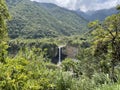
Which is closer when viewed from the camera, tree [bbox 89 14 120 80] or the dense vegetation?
the dense vegetation

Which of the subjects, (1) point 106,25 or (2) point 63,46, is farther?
(2) point 63,46

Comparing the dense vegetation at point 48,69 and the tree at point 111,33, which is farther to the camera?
the tree at point 111,33

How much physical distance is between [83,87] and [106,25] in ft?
27.7

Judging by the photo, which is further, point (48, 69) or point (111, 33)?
point (111, 33)

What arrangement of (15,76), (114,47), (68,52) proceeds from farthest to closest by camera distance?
(68,52)
(114,47)
(15,76)

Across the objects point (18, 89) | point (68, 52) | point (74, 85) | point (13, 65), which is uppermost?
point (13, 65)

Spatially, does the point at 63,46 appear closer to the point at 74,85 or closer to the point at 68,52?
the point at 68,52

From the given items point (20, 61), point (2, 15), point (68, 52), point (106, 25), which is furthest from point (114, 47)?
point (68, 52)

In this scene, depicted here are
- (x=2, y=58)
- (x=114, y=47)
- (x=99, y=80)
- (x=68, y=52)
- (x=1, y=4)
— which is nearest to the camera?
(x=2, y=58)

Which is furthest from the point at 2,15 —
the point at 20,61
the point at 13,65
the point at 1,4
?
the point at 13,65

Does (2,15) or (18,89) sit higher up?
(2,15)

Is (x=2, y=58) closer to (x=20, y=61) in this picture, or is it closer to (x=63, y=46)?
(x=20, y=61)

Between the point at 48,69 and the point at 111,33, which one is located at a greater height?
the point at 111,33

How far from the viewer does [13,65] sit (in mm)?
9039
